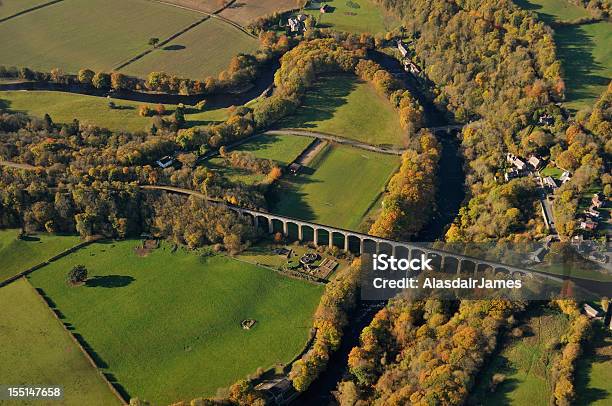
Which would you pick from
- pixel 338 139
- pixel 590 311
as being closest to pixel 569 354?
pixel 590 311

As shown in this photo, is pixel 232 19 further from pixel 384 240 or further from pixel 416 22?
pixel 384 240

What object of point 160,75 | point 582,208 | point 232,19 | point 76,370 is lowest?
point 76,370

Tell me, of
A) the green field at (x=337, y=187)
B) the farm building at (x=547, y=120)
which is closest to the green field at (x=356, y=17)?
the green field at (x=337, y=187)

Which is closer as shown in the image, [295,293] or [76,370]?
[76,370]

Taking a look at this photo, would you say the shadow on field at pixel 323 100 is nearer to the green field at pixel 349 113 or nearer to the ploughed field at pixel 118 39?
the green field at pixel 349 113

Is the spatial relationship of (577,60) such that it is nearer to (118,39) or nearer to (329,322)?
(329,322)

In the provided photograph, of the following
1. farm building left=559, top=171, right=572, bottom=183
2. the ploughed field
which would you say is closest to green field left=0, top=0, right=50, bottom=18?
the ploughed field

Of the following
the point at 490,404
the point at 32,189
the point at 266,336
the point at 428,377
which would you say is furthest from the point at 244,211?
the point at 490,404

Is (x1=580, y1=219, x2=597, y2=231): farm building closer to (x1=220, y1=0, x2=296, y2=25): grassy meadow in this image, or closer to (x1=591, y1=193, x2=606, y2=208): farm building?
(x1=591, y1=193, x2=606, y2=208): farm building
